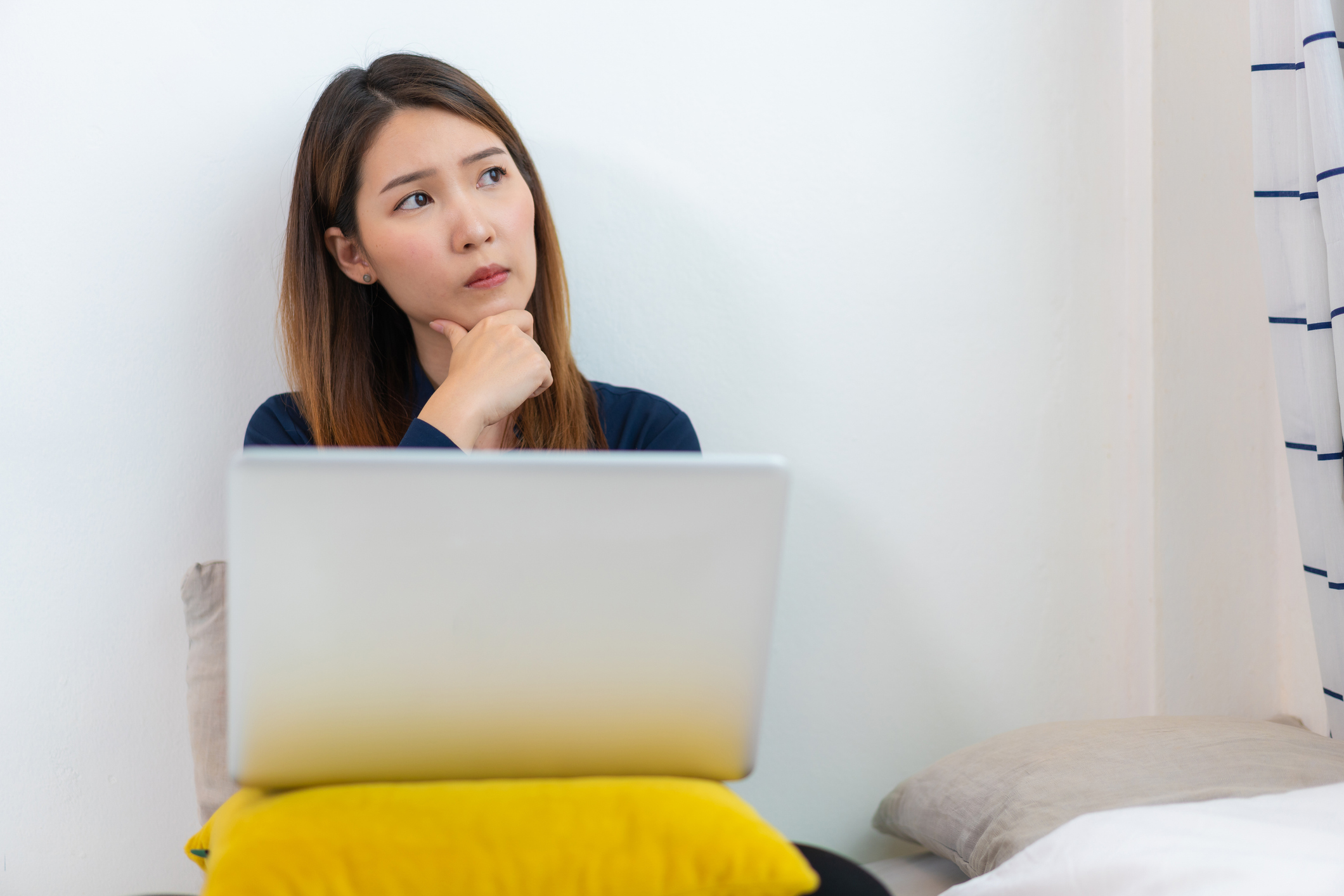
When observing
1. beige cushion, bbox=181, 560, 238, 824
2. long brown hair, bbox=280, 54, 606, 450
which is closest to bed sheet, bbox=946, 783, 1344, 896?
long brown hair, bbox=280, 54, 606, 450

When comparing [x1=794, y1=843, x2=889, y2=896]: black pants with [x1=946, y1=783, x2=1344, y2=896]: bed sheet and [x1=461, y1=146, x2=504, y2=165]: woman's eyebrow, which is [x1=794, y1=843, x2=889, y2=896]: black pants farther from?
[x1=461, y1=146, x2=504, y2=165]: woman's eyebrow

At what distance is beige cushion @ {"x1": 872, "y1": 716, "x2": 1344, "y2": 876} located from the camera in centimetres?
102

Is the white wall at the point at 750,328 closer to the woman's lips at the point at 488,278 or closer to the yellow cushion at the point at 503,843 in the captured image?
the woman's lips at the point at 488,278

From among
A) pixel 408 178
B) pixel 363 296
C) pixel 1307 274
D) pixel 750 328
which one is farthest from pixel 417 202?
pixel 1307 274

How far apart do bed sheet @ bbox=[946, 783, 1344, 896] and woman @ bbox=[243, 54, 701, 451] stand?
59cm

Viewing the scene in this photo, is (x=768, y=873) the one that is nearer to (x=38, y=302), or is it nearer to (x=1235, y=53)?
(x=38, y=302)

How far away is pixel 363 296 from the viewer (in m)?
1.23

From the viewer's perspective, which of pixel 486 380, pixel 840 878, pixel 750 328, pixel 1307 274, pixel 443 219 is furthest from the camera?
pixel 750 328

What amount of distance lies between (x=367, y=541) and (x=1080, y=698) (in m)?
1.33

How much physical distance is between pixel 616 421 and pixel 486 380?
247 millimetres

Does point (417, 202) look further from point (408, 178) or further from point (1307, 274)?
point (1307, 274)

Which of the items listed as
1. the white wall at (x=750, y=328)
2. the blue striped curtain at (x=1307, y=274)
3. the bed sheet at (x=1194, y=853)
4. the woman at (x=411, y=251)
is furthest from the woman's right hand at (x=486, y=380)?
the blue striped curtain at (x=1307, y=274)

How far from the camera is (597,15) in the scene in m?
1.28

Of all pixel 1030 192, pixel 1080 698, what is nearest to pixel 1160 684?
pixel 1080 698
